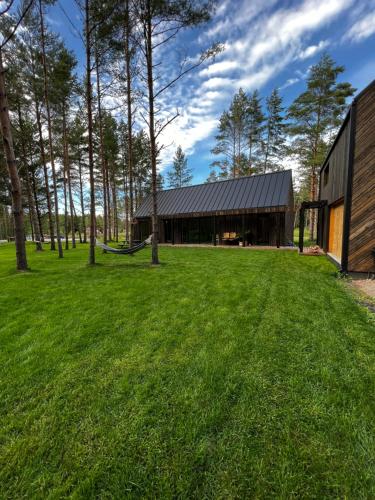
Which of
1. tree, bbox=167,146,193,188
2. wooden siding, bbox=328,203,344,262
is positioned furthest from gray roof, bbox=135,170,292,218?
tree, bbox=167,146,193,188

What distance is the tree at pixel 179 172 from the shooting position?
25.0m

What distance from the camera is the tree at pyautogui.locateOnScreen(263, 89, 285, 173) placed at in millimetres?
17125

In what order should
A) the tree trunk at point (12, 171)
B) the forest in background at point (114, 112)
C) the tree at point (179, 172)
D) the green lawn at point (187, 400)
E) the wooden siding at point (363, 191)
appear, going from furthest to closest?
the tree at point (179, 172)
the forest in background at point (114, 112)
the tree trunk at point (12, 171)
the wooden siding at point (363, 191)
the green lawn at point (187, 400)

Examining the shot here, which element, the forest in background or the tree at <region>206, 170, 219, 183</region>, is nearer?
the forest in background

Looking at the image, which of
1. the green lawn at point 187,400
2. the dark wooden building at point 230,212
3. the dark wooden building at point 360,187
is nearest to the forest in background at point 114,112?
the dark wooden building at point 230,212

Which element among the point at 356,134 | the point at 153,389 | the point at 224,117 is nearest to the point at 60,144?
the point at 224,117

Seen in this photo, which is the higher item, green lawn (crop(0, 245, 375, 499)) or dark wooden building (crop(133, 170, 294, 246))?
dark wooden building (crop(133, 170, 294, 246))

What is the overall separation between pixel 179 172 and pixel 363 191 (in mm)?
22456

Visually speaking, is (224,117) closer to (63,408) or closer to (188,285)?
(188,285)

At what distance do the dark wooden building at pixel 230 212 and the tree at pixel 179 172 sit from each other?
1068 centimetres

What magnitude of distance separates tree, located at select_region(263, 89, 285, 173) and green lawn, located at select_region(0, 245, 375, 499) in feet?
59.4

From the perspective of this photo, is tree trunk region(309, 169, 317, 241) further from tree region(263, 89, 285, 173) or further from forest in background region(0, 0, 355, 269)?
tree region(263, 89, 285, 173)

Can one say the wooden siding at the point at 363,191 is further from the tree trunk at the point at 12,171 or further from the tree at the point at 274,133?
the tree at the point at 274,133

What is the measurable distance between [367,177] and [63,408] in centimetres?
681
